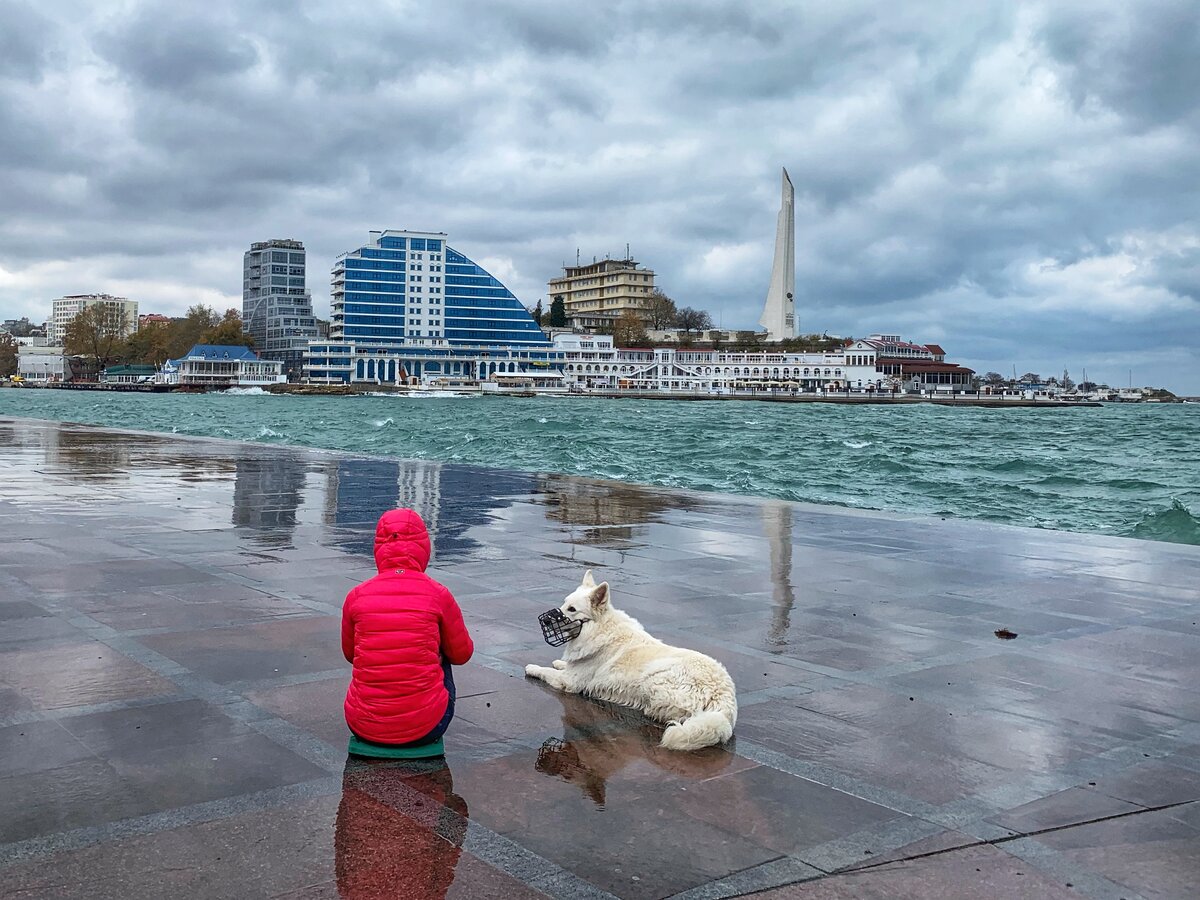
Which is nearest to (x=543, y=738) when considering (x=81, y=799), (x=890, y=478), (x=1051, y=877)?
(x=81, y=799)

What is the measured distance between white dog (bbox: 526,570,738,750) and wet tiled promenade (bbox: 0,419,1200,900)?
0.39 feet

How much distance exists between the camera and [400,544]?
4.80m

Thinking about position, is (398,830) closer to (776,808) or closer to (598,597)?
(776,808)

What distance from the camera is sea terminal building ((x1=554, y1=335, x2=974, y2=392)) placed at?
186875mm

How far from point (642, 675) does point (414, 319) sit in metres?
181

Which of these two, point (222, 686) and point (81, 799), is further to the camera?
point (222, 686)

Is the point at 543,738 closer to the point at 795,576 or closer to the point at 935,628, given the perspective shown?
the point at 935,628

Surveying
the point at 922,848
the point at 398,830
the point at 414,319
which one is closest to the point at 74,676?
the point at 398,830

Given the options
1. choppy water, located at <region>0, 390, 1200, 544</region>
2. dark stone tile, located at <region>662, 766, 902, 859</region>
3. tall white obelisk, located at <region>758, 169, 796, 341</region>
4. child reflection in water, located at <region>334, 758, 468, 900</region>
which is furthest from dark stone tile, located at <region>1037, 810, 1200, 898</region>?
tall white obelisk, located at <region>758, 169, 796, 341</region>

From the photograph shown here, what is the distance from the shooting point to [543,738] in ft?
16.7

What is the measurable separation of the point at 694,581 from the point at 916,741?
409cm

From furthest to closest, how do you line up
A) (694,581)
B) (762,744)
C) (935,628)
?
(694,581) → (935,628) → (762,744)

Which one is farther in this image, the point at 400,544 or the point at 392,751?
the point at 400,544

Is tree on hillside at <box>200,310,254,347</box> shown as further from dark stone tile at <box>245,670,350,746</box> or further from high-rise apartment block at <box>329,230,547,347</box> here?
dark stone tile at <box>245,670,350,746</box>
